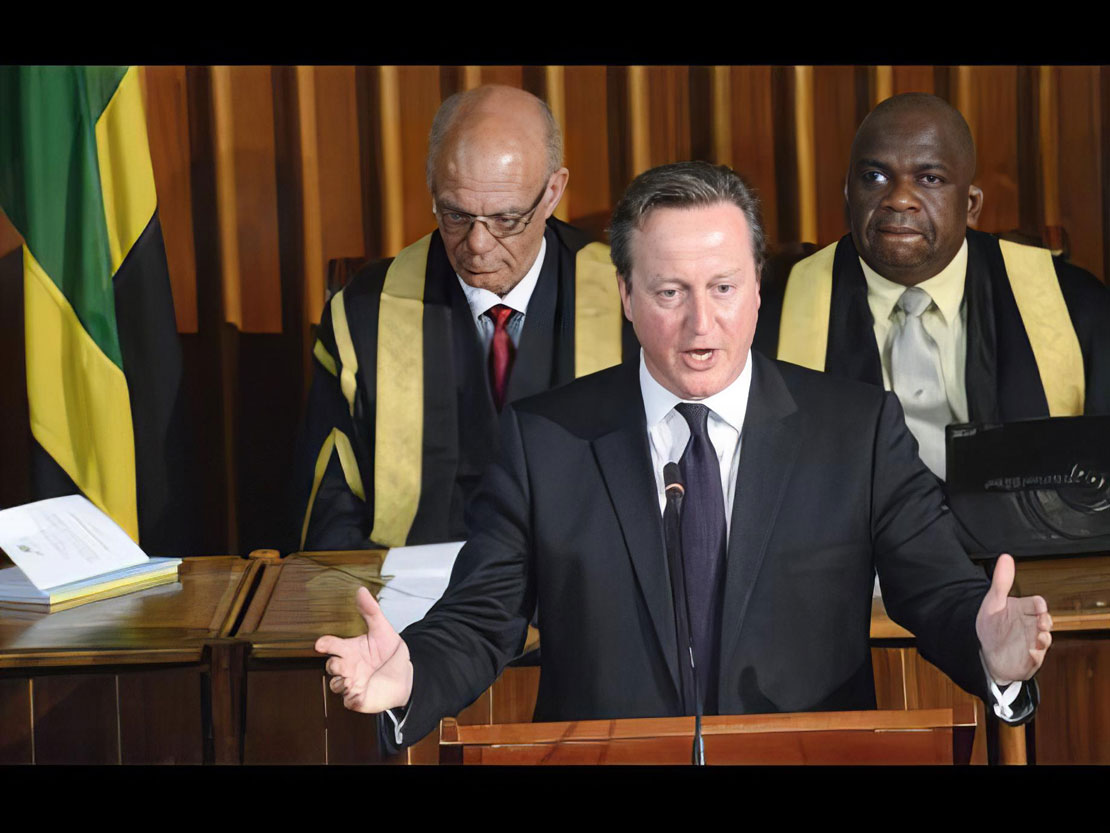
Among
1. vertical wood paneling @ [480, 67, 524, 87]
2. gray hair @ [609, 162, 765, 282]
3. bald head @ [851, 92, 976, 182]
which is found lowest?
gray hair @ [609, 162, 765, 282]

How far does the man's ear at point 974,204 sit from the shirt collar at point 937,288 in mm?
43

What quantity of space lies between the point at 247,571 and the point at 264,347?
17.4 inches

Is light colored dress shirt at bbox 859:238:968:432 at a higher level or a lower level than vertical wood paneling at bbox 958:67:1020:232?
lower

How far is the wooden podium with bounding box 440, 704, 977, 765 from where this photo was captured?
1.75 meters

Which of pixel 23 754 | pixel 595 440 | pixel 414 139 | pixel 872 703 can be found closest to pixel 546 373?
pixel 595 440

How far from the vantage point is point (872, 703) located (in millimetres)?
2211

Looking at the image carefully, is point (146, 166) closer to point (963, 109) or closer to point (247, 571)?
point (247, 571)

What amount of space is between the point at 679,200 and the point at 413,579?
845mm

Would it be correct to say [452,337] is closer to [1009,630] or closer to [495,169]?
[495,169]

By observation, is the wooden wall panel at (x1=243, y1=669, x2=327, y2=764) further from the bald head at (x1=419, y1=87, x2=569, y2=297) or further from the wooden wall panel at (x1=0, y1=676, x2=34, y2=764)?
the bald head at (x1=419, y1=87, x2=569, y2=297)

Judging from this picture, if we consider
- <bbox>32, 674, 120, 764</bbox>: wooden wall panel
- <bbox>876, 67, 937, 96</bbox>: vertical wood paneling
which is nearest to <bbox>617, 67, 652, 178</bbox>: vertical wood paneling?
<bbox>876, 67, 937, 96</bbox>: vertical wood paneling

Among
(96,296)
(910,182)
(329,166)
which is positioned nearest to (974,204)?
(910,182)

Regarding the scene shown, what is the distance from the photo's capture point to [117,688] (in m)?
2.22

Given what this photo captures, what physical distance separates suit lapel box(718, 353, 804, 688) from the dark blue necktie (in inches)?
0.8
